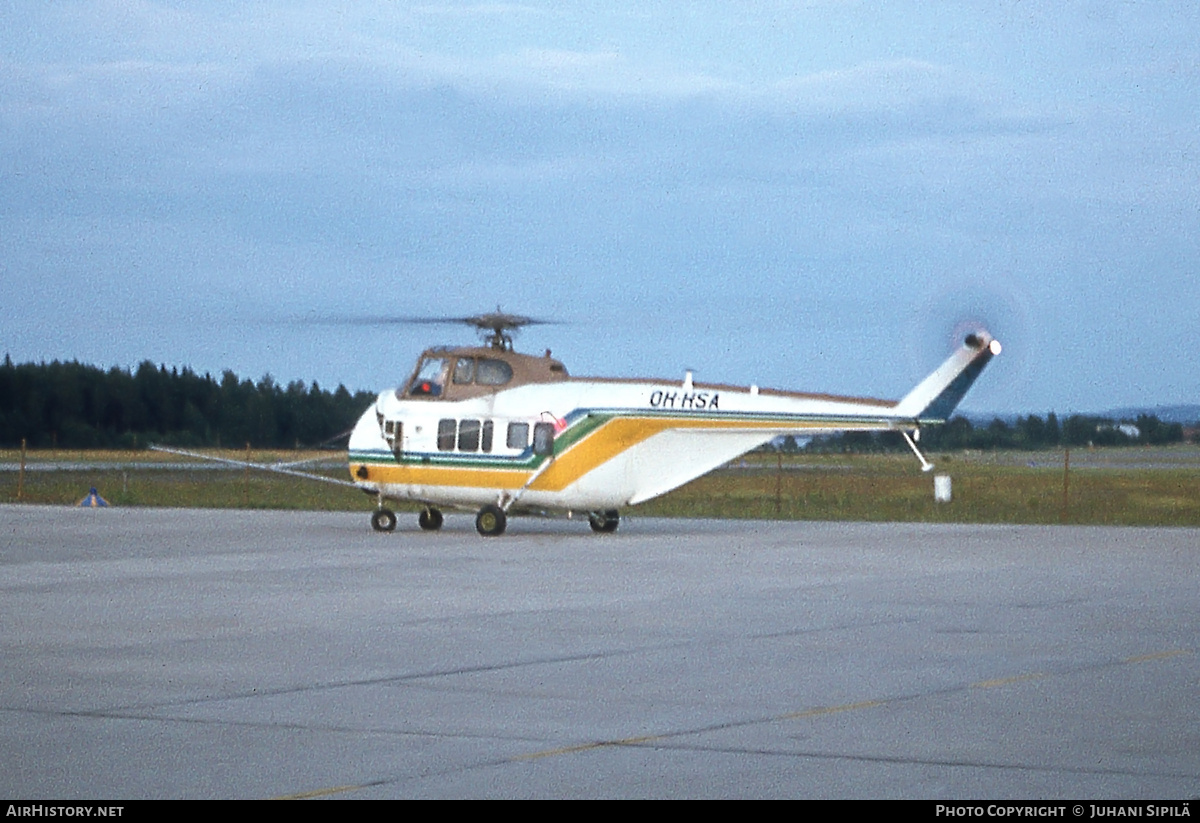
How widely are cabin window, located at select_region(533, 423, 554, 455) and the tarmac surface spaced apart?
5.06 m

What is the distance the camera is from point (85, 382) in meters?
98.8

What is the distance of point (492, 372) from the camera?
95.6ft

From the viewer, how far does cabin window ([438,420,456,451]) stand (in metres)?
29.2

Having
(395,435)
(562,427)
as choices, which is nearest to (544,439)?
(562,427)

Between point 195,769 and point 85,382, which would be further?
point 85,382

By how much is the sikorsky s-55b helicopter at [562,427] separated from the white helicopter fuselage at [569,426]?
0.02 metres

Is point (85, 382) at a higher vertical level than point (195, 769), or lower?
higher

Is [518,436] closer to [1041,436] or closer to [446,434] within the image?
[446,434]

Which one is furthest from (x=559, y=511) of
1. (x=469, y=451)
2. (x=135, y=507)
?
(x=135, y=507)

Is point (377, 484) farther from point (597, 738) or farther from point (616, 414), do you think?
point (597, 738)

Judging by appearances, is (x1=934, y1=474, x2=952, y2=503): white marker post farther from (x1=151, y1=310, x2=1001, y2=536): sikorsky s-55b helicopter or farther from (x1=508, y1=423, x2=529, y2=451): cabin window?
(x1=508, y1=423, x2=529, y2=451): cabin window

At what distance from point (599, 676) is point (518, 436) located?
54.7 feet

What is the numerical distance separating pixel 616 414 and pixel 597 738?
18.7 metres
